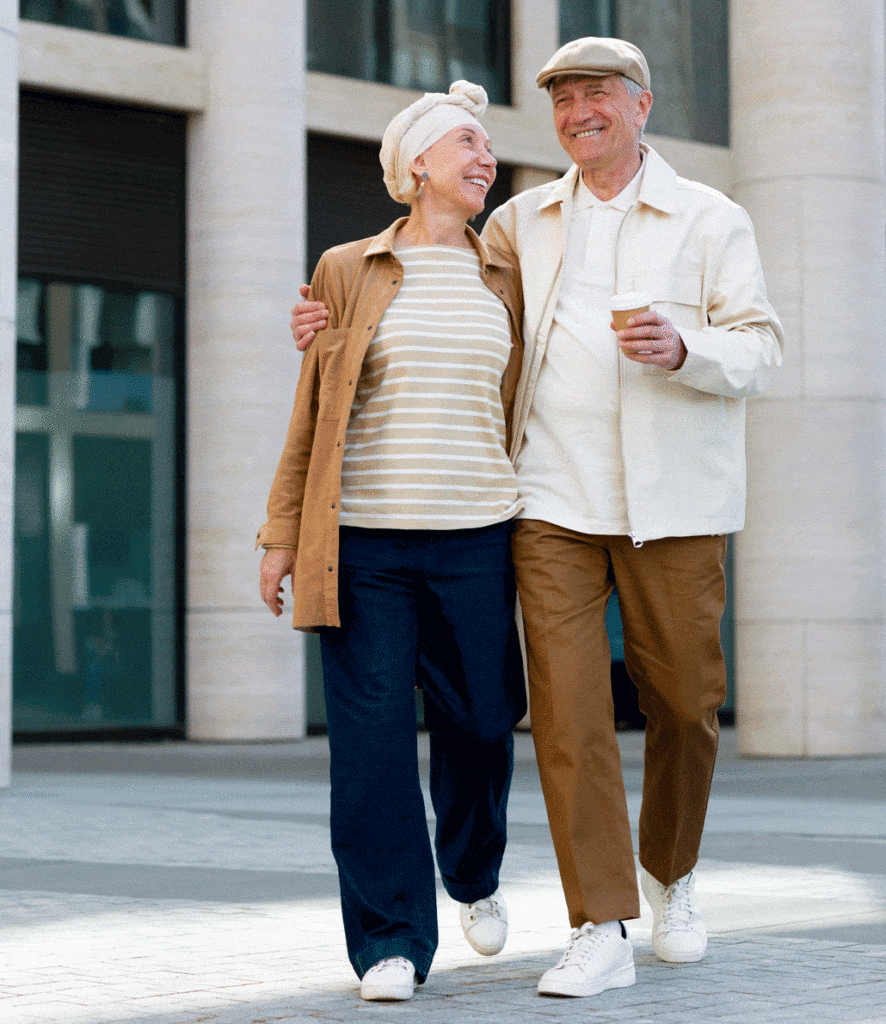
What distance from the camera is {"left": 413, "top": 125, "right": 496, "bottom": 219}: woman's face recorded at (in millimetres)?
4527

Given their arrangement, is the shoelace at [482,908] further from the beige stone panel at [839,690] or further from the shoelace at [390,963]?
the beige stone panel at [839,690]

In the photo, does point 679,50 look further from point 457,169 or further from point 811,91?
point 457,169

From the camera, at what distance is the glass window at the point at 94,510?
51.4ft

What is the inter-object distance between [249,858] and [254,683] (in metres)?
8.59

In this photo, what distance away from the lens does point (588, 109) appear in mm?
4594

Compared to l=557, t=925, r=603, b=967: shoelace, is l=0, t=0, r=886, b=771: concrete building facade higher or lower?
higher

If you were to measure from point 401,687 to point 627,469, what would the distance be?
759 mm

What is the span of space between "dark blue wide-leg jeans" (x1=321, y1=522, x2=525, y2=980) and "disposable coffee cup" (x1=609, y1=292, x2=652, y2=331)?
2.01 ft

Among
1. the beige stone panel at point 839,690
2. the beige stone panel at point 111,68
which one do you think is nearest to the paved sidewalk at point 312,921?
the beige stone panel at point 839,690

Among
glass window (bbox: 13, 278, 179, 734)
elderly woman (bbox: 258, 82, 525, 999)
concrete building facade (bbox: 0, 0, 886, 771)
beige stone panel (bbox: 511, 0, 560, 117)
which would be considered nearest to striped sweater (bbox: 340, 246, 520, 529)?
elderly woman (bbox: 258, 82, 525, 999)

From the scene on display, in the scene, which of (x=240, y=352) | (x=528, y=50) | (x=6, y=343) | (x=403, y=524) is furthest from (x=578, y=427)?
(x=528, y=50)

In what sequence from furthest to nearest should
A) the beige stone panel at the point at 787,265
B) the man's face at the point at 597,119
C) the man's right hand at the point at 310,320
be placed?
1. the beige stone panel at the point at 787,265
2. the man's face at the point at 597,119
3. the man's right hand at the point at 310,320

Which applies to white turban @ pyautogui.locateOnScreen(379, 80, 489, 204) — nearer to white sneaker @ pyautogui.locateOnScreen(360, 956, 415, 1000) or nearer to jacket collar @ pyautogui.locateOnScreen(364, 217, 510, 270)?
jacket collar @ pyautogui.locateOnScreen(364, 217, 510, 270)

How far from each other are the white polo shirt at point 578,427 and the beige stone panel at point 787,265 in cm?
905
